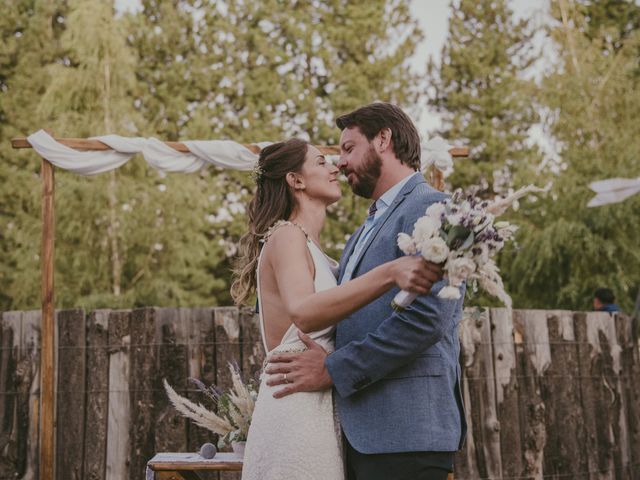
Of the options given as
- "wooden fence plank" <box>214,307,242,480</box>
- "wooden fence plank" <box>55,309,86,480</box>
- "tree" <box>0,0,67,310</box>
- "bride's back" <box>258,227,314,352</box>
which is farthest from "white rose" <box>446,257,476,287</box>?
"tree" <box>0,0,67,310</box>

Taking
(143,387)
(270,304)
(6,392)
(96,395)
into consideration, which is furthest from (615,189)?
(6,392)

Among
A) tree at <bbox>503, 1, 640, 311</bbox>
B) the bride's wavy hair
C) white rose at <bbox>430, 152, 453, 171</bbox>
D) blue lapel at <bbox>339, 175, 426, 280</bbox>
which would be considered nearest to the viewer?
blue lapel at <bbox>339, 175, 426, 280</bbox>

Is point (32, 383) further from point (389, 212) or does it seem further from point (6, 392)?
point (389, 212)

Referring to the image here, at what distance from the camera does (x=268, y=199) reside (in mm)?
2773

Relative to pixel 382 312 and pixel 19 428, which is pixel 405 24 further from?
pixel 382 312

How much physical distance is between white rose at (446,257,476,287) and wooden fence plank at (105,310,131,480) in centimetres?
443

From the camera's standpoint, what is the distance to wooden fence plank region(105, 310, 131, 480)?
5.78 m

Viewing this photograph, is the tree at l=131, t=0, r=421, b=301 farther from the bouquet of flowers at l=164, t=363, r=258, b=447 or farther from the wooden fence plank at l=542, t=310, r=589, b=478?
the bouquet of flowers at l=164, t=363, r=258, b=447

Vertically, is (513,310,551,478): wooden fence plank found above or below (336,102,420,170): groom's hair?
below

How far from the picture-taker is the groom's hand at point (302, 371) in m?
2.38

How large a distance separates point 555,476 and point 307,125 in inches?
440

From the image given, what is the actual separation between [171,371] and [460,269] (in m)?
4.36

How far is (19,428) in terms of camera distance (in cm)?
595

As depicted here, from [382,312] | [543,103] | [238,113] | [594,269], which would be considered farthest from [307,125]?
[382,312]
